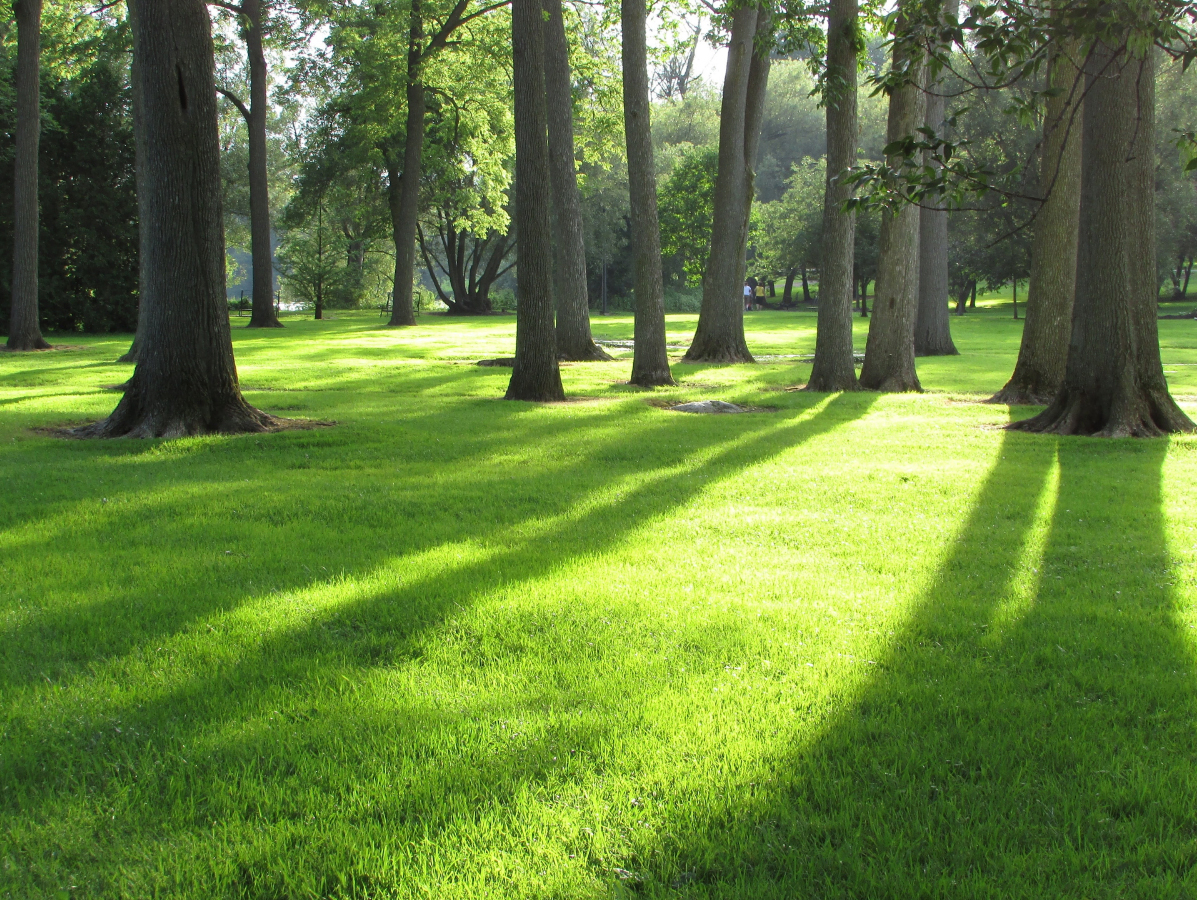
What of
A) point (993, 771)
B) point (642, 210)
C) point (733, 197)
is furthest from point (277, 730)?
point (733, 197)

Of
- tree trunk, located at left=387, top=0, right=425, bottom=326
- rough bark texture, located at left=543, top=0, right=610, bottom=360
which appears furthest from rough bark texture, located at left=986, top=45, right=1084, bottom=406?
tree trunk, located at left=387, top=0, right=425, bottom=326

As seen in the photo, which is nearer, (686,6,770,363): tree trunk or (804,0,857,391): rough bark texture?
(804,0,857,391): rough bark texture

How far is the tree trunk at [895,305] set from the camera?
15703 mm

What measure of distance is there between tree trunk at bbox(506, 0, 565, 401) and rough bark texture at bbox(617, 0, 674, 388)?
3243 millimetres

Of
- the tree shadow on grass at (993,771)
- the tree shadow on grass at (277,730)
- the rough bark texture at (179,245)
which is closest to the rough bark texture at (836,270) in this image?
the rough bark texture at (179,245)

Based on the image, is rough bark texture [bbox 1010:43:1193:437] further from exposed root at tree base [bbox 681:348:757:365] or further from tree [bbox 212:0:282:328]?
tree [bbox 212:0:282:328]

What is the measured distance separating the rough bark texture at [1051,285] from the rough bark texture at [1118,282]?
2.67m

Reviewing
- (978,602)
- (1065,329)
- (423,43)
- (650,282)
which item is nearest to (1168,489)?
(978,602)

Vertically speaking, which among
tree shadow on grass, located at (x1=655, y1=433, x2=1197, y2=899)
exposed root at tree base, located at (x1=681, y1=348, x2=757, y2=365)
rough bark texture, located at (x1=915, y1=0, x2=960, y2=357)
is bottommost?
tree shadow on grass, located at (x1=655, y1=433, x2=1197, y2=899)

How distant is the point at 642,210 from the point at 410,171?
20504mm

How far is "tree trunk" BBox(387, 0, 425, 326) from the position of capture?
33.2m

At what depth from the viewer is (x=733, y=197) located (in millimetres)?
21188

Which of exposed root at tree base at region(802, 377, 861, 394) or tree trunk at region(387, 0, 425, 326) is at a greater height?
tree trunk at region(387, 0, 425, 326)

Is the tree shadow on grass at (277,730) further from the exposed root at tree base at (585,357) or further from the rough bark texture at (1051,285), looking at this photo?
the exposed root at tree base at (585,357)
